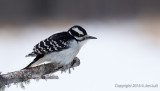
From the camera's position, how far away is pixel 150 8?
25.7 feet

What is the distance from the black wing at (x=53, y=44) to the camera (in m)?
4.70

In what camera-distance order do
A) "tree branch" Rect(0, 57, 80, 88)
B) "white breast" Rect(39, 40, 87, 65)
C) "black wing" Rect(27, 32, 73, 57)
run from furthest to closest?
"white breast" Rect(39, 40, 87, 65)
"black wing" Rect(27, 32, 73, 57)
"tree branch" Rect(0, 57, 80, 88)

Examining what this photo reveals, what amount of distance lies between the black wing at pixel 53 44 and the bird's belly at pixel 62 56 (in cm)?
3

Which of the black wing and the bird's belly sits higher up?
the black wing

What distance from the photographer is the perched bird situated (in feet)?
15.6

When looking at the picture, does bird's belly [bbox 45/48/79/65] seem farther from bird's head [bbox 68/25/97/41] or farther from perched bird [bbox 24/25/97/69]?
bird's head [bbox 68/25/97/41]

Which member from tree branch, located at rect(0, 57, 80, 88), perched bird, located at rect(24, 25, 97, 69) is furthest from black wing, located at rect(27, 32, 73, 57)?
tree branch, located at rect(0, 57, 80, 88)

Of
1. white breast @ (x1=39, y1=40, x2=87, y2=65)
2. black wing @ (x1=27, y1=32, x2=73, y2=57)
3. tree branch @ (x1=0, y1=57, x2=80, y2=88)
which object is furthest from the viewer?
white breast @ (x1=39, y1=40, x2=87, y2=65)

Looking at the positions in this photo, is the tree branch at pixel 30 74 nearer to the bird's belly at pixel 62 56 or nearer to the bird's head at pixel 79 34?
the bird's belly at pixel 62 56

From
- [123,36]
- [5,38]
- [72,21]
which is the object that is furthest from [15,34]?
[123,36]

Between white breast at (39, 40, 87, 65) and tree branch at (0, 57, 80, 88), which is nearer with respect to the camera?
tree branch at (0, 57, 80, 88)

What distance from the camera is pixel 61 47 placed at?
487 cm

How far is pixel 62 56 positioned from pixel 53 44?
4.2 inches

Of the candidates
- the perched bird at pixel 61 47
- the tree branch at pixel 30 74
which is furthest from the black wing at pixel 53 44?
the tree branch at pixel 30 74
